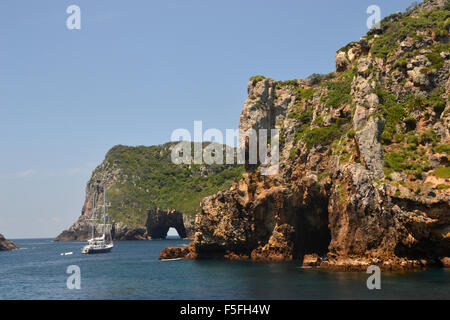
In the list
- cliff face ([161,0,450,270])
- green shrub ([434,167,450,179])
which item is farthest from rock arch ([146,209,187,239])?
green shrub ([434,167,450,179])

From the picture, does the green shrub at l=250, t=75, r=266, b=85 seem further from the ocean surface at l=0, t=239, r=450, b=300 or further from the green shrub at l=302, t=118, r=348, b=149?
the ocean surface at l=0, t=239, r=450, b=300

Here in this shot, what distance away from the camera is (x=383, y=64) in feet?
232

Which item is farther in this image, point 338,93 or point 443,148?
point 338,93

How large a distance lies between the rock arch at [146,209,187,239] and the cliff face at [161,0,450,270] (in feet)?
316

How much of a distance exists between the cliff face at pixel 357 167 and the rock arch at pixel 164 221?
9621 cm

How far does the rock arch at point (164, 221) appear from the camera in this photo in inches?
7229

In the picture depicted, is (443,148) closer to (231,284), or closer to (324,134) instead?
(324,134)

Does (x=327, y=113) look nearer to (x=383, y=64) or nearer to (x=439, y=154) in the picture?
(x=383, y=64)

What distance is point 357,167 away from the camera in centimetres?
5575

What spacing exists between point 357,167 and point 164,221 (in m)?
145

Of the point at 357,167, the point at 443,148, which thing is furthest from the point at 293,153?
the point at 443,148

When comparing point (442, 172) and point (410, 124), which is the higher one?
point (410, 124)

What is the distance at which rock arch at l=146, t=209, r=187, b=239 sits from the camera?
184 meters

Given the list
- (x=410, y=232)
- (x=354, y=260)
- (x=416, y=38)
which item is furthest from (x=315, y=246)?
(x=416, y=38)
